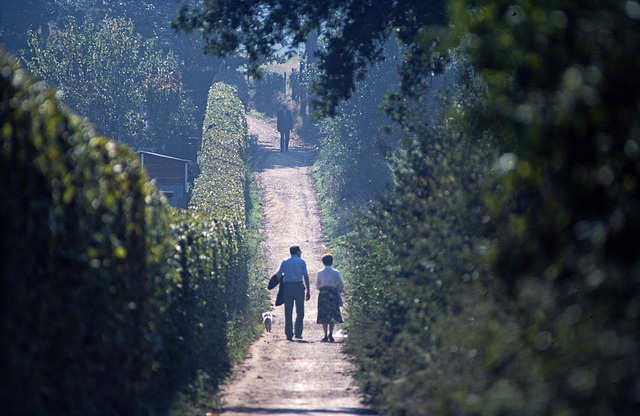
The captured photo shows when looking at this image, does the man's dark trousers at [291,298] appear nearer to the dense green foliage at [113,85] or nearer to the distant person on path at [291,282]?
the distant person on path at [291,282]

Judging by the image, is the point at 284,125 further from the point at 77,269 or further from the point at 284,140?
the point at 77,269

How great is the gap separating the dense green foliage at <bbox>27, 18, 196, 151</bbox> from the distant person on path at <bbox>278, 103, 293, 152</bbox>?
5402mm

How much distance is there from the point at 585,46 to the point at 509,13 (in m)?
0.76

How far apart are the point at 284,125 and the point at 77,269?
3606cm

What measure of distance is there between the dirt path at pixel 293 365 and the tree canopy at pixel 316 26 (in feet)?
14.3

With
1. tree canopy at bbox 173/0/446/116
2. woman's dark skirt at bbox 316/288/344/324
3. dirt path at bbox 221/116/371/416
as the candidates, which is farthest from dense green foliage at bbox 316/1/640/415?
woman's dark skirt at bbox 316/288/344/324

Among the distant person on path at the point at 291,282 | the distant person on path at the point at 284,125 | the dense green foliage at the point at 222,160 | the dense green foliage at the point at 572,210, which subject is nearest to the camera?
the dense green foliage at the point at 572,210

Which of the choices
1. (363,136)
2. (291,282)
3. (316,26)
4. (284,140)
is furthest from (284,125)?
(316,26)

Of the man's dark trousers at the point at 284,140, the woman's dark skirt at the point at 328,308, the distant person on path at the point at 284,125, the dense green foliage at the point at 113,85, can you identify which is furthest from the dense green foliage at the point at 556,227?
the man's dark trousers at the point at 284,140

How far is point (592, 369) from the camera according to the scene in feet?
9.72

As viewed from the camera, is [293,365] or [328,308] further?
[328,308]

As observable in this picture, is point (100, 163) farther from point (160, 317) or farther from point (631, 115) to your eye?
point (631, 115)

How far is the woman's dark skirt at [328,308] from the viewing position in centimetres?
1475

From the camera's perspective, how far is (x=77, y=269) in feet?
15.4
